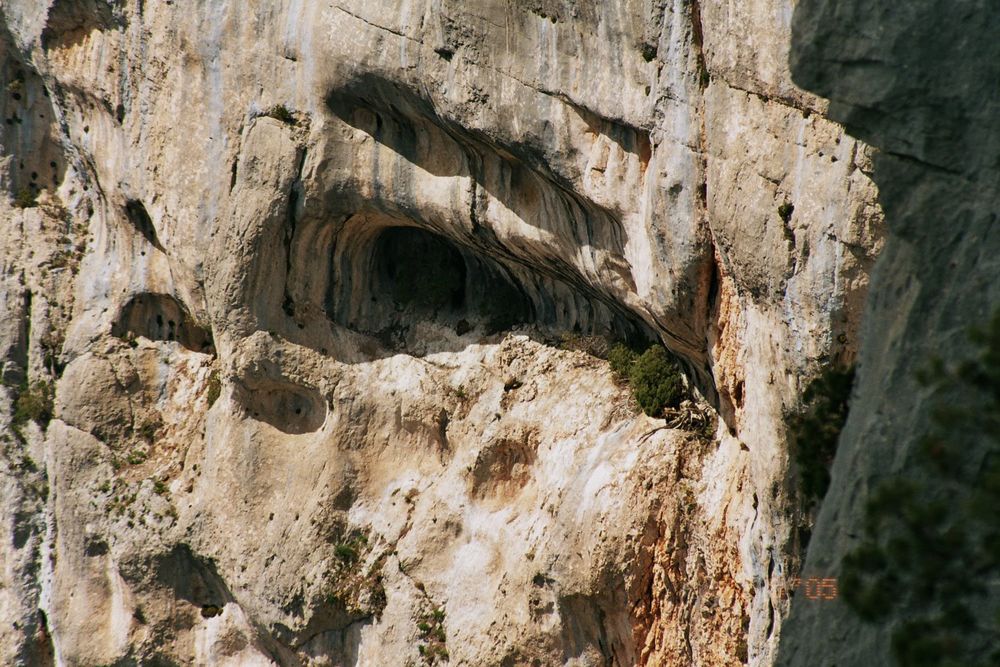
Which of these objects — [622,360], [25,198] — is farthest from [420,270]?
[25,198]

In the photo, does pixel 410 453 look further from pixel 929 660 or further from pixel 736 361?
pixel 929 660

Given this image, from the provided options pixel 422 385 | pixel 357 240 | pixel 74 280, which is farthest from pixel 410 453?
pixel 74 280

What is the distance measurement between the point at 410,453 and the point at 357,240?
470cm

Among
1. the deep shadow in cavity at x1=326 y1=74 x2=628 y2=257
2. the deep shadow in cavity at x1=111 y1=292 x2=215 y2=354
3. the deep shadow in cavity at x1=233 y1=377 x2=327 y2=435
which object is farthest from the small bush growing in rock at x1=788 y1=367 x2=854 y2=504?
the deep shadow in cavity at x1=111 y1=292 x2=215 y2=354

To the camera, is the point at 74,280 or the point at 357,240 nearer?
the point at 357,240

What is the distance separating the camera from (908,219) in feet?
35.8

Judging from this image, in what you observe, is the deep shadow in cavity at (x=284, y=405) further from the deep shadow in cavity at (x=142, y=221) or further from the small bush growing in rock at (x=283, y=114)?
the small bush growing in rock at (x=283, y=114)

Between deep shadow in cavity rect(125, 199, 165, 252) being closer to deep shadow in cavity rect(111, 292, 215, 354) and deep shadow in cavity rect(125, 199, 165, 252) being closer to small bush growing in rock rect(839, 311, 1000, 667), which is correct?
deep shadow in cavity rect(111, 292, 215, 354)

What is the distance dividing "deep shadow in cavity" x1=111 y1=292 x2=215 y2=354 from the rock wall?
2012 cm

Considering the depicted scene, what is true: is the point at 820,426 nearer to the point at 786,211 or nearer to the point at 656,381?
the point at 786,211

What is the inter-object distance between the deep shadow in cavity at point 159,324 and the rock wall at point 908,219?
2012cm

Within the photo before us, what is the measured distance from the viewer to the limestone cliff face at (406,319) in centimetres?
1772

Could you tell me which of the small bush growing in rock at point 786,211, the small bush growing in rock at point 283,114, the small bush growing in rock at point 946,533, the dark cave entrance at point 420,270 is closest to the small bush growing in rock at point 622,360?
the dark cave entrance at point 420,270

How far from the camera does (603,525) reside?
20688 mm
